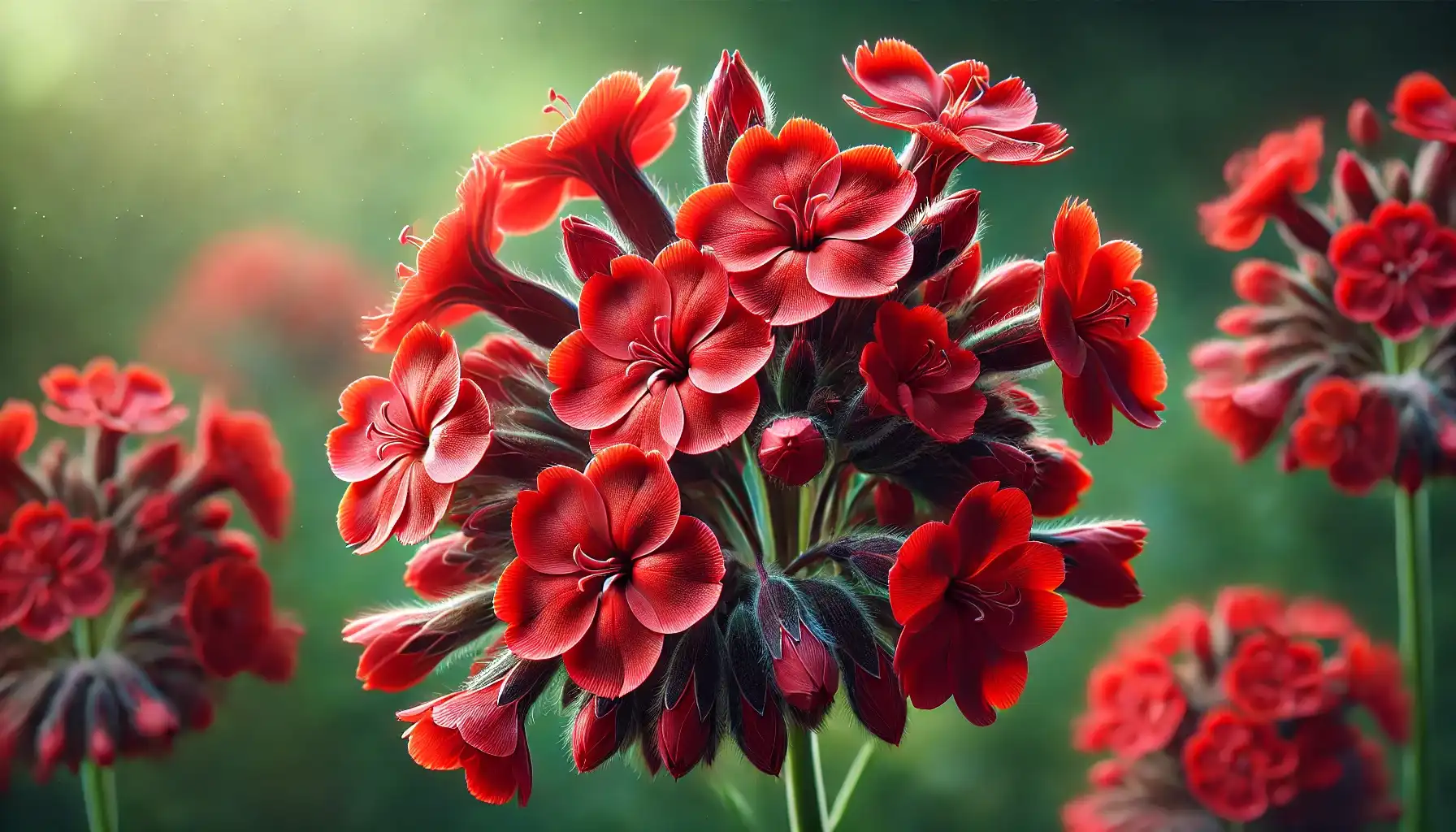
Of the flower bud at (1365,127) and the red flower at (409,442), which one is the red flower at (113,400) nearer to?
the red flower at (409,442)

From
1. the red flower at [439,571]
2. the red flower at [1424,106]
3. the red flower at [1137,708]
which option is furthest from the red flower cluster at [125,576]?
the red flower at [1424,106]

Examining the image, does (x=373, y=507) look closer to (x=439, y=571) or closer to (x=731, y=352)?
(x=439, y=571)

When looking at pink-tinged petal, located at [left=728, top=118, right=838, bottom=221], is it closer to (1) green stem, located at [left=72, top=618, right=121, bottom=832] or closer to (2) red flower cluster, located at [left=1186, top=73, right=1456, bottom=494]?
(2) red flower cluster, located at [left=1186, top=73, right=1456, bottom=494]

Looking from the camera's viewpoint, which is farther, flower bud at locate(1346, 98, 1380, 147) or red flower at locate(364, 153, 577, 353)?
flower bud at locate(1346, 98, 1380, 147)

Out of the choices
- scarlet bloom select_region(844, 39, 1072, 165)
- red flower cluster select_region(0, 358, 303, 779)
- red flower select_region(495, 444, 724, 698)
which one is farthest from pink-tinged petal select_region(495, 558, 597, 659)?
red flower cluster select_region(0, 358, 303, 779)

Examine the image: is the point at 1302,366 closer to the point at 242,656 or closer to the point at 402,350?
the point at 402,350
